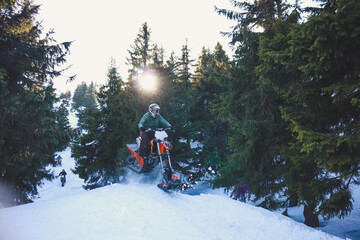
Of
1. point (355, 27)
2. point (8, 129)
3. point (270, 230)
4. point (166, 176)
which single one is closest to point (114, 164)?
point (8, 129)

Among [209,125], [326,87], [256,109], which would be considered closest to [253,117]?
[256,109]

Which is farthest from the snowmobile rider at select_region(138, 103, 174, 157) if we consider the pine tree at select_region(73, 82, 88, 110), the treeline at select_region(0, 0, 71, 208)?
the pine tree at select_region(73, 82, 88, 110)

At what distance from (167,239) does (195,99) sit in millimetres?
15050

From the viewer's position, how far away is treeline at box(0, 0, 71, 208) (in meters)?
7.44

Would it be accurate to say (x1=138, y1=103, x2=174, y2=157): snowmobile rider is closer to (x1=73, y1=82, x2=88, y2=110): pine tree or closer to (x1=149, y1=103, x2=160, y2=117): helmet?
(x1=149, y1=103, x2=160, y2=117): helmet

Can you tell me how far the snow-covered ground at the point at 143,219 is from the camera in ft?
12.0

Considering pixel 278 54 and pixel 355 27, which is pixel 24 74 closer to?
pixel 278 54

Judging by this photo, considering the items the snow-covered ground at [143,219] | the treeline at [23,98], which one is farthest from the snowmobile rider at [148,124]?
the treeline at [23,98]

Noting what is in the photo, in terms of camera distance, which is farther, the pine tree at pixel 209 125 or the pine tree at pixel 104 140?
the pine tree at pixel 209 125

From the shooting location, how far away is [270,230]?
464 cm

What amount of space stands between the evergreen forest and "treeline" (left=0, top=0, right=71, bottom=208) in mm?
42

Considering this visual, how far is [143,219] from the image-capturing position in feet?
14.5

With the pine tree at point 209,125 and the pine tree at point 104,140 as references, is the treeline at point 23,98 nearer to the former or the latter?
the pine tree at point 104,140

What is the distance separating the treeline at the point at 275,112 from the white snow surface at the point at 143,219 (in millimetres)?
1453
